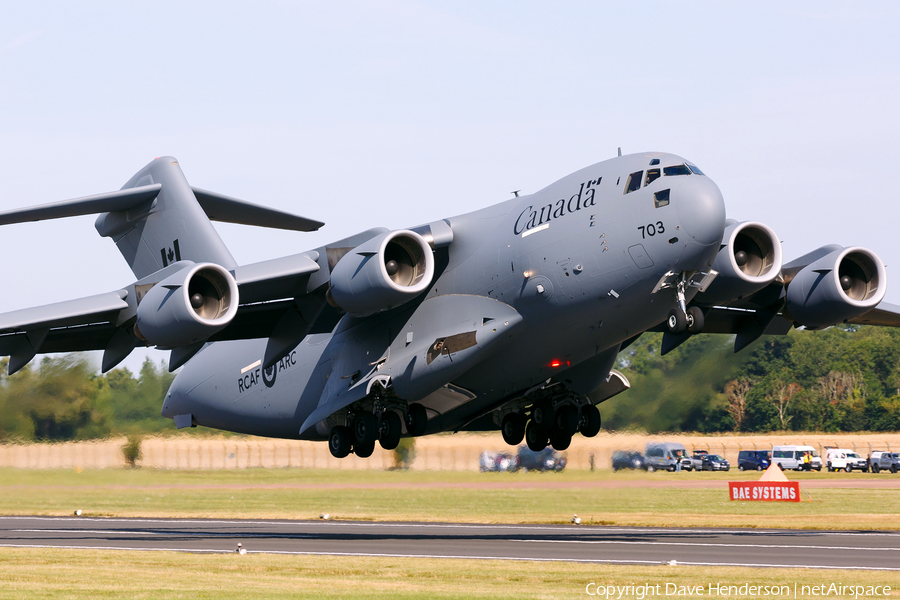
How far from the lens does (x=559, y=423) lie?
18.6 metres

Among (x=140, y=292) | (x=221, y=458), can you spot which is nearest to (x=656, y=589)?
(x=140, y=292)

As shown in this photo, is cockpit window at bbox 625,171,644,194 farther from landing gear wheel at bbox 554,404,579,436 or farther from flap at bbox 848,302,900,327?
flap at bbox 848,302,900,327

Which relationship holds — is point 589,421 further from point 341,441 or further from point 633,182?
point 633,182

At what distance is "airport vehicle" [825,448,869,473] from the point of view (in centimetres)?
4200

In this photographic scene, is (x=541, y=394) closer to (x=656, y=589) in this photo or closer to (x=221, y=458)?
(x=656, y=589)

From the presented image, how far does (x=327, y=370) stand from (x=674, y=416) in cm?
864

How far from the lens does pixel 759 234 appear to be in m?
16.2

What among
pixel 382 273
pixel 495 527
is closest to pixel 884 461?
pixel 495 527

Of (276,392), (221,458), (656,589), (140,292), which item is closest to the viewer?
(656,589)

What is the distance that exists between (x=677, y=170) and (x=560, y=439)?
5.87m

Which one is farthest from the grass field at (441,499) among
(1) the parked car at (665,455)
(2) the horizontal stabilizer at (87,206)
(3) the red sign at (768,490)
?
(2) the horizontal stabilizer at (87,206)

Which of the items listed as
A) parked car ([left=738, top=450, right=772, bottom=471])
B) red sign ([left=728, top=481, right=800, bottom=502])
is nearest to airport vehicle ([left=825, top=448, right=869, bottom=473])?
parked car ([left=738, top=450, right=772, bottom=471])

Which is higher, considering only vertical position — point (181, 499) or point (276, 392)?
point (276, 392)

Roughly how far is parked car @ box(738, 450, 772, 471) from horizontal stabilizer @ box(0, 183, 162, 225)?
27.4 meters
